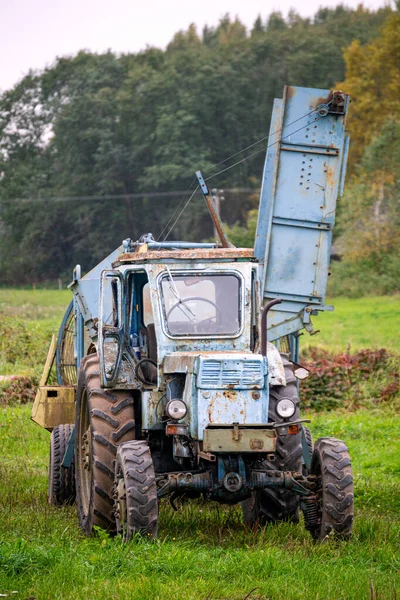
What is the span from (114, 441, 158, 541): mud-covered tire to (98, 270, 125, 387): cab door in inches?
45.9

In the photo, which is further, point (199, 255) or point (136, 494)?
point (199, 255)

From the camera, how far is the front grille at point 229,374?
899 centimetres

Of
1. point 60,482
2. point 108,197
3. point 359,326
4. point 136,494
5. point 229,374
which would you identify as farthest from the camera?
point 108,197

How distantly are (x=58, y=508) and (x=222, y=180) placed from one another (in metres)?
60.4

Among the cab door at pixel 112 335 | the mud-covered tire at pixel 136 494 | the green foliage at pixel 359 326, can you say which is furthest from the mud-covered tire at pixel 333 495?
the green foliage at pixel 359 326

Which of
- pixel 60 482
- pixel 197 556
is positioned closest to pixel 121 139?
pixel 60 482

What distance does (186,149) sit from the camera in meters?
Answer: 66.4

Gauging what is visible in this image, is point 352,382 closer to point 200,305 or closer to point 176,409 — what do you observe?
point 200,305

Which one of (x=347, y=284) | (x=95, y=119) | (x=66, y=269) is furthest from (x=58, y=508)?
(x=95, y=119)

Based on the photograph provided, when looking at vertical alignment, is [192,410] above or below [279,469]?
above

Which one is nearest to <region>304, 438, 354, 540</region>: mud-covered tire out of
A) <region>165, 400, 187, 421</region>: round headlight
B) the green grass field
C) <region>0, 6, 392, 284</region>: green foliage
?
the green grass field

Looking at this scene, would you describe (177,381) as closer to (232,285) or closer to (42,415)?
(232,285)

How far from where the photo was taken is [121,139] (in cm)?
6975

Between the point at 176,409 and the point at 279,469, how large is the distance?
45.1 inches
